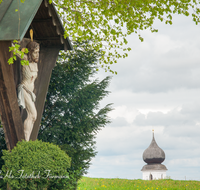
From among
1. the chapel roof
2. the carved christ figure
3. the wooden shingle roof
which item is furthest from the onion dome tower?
the carved christ figure

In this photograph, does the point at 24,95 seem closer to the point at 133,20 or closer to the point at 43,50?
the point at 43,50

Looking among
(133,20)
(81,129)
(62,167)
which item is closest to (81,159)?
(81,129)

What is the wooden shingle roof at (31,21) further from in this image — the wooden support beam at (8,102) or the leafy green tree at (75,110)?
the leafy green tree at (75,110)

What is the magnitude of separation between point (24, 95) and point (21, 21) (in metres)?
2.13

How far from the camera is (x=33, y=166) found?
240 inches

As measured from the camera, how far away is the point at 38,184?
20.6ft

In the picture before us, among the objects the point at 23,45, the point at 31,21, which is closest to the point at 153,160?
the point at 23,45

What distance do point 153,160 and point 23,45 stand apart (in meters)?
28.1

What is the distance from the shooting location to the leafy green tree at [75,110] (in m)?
10.6

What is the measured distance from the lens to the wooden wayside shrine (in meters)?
6.15

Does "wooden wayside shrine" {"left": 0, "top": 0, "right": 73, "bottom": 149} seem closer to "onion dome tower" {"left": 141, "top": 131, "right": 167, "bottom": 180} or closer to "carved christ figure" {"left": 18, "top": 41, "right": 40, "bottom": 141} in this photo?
"carved christ figure" {"left": 18, "top": 41, "right": 40, "bottom": 141}

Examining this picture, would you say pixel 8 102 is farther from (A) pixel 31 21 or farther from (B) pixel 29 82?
(A) pixel 31 21

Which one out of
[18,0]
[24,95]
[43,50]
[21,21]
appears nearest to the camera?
[21,21]

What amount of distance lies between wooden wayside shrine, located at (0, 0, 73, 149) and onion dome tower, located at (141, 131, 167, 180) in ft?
85.8
